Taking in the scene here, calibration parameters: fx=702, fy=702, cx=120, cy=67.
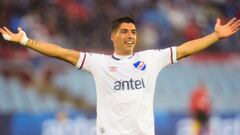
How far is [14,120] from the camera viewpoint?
13695mm

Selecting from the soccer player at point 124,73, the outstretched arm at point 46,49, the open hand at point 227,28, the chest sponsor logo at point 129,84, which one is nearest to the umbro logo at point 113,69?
the soccer player at point 124,73

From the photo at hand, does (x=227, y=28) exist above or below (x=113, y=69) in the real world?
above

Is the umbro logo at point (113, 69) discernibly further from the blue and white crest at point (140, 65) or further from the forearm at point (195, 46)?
the forearm at point (195, 46)

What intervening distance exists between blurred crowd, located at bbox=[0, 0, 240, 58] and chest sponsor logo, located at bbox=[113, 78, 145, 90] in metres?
7.40

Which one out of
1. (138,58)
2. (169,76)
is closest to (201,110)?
(169,76)

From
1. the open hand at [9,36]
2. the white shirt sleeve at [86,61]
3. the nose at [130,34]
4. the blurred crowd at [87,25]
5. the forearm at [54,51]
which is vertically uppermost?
the blurred crowd at [87,25]

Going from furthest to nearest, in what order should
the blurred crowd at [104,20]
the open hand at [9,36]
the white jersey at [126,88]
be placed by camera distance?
1. the blurred crowd at [104,20]
2. the open hand at [9,36]
3. the white jersey at [126,88]

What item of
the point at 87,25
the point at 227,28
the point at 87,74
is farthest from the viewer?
the point at 87,25

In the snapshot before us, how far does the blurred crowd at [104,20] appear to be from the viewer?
14.8 m

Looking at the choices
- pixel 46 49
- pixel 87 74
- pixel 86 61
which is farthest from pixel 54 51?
pixel 87 74

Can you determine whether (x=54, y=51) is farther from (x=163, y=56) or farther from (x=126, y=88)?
(x=163, y=56)

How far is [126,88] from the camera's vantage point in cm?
688

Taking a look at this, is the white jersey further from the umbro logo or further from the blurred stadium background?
the blurred stadium background

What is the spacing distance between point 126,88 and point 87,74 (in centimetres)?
768
